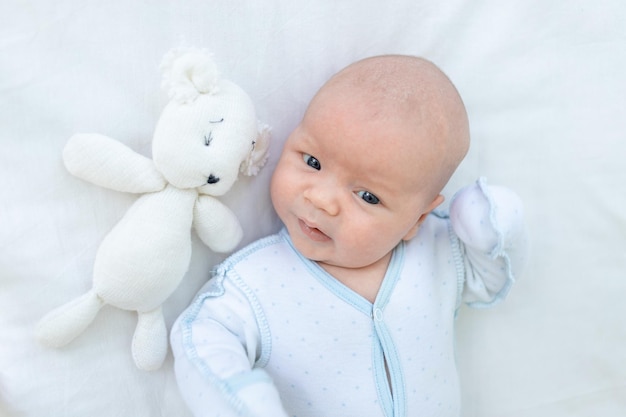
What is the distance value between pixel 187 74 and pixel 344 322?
0.43 m

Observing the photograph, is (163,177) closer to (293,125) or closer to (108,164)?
(108,164)

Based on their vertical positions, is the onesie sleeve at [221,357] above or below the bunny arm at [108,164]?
below

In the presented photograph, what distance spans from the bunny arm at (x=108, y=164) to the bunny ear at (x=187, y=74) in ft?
0.33

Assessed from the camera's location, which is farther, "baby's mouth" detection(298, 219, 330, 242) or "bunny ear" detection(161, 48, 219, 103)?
"baby's mouth" detection(298, 219, 330, 242)

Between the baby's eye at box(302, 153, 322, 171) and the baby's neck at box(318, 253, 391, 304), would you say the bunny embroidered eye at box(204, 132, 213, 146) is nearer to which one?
the baby's eye at box(302, 153, 322, 171)

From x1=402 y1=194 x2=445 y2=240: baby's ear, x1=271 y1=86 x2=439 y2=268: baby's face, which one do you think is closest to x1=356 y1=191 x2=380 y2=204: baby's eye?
x1=271 y1=86 x2=439 y2=268: baby's face

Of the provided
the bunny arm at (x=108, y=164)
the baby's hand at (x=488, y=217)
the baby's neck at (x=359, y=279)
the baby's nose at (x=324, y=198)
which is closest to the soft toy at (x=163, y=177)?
the bunny arm at (x=108, y=164)

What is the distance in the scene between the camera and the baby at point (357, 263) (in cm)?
96

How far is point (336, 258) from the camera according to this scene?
103 centimetres

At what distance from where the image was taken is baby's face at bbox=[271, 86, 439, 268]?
958 millimetres

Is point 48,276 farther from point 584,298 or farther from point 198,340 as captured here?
point 584,298

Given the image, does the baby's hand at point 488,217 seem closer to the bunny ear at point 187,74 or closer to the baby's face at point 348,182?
the baby's face at point 348,182

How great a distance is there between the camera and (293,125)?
111 cm

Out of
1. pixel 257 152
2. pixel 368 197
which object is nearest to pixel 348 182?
pixel 368 197
